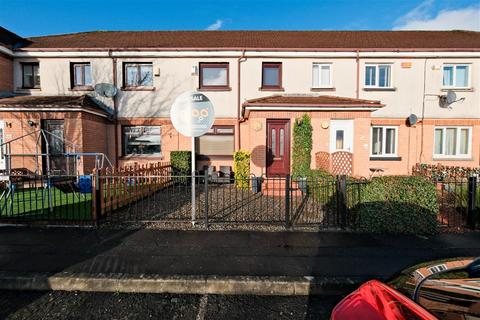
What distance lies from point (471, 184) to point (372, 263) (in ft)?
Answer: 10.8

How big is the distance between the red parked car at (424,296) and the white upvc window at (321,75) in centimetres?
1147

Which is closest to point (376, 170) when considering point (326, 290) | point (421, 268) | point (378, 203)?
point (378, 203)

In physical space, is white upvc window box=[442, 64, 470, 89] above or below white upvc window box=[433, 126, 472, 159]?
above

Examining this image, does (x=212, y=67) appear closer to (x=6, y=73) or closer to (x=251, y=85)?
(x=251, y=85)

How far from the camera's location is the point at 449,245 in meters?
4.36

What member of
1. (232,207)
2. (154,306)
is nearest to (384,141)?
(232,207)

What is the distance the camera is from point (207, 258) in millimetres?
3855

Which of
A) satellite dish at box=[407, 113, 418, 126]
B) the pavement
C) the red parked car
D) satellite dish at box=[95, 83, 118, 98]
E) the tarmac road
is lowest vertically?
the tarmac road

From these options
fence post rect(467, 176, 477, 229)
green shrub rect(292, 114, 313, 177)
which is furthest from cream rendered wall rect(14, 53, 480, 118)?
fence post rect(467, 176, 477, 229)

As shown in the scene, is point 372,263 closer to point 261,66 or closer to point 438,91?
point 261,66

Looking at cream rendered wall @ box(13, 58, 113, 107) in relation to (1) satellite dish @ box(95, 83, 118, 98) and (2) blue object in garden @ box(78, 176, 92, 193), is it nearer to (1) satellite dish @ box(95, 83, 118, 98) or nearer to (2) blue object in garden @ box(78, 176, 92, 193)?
(1) satellite dish @ box(95, 83, 118, 98)

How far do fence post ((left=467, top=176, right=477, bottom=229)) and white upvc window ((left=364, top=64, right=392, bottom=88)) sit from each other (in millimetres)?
8309

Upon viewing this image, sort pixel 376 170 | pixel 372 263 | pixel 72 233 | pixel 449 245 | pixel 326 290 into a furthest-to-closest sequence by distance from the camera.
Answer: pixel 376 170, pixel 72 233, pixel 449 245, pixel 372 263, pixel 326 290

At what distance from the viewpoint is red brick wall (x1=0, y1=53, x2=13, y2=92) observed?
440 inches
